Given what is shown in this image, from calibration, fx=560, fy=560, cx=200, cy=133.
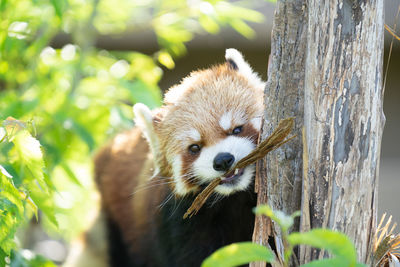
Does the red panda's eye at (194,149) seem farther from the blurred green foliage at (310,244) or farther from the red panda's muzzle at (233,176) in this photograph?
the blurred green foliage at (310,244)

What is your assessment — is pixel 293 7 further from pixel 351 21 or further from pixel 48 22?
pixel 48 22

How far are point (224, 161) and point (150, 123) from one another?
559mm

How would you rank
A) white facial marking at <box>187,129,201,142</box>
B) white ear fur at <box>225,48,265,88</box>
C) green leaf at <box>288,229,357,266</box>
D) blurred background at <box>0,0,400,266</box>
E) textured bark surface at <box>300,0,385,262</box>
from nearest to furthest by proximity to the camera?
1. green leaf at <box>288,229,357,266</box>
2. textured bark surface at <box>300,0,385,262</box>
3. white facial marking at <box>187,129,201,142</box>
4. white ear fur at <box>225,48,265,88</box>
5. blurred background at <box>0,0,400,266</box>

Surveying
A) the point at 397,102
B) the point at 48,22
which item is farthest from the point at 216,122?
the point at 397,102

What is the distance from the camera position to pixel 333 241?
1.00 metres

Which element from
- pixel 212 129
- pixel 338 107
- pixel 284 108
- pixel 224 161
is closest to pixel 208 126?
pixel 212 129

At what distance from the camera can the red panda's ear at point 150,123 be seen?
7.84 feet

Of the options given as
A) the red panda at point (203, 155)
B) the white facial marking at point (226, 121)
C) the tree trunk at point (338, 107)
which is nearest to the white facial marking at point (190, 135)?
the red panda at point (203, 155)

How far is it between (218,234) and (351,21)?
42.0 inches

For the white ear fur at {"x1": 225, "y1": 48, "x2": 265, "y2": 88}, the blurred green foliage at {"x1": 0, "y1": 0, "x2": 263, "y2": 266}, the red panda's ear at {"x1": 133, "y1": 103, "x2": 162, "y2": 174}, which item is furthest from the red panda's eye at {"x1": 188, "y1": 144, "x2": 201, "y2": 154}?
the blurred green foliage at {"x1": 0, "y1": 0, "x2": 263, "y2": 266}

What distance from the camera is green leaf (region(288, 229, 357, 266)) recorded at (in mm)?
991

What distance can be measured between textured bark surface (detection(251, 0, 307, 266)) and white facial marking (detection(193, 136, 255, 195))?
0.33m

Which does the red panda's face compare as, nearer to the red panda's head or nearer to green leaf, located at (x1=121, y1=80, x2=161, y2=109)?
the red panda's head

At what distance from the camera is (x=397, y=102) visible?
4719 mm
